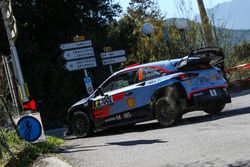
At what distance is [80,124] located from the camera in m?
A: 13.4

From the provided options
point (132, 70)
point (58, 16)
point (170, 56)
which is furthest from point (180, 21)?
point (132, 70)

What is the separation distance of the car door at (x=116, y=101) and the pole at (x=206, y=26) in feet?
34.6

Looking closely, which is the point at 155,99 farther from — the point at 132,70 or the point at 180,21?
the point at 180,21

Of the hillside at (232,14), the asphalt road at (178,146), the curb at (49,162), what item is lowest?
the asphalt road at (178,146)

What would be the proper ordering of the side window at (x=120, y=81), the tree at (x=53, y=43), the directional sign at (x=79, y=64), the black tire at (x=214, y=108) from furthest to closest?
the tree at (x=53, y=43) < the directional sign at (x=79, y=64) < the black tire at (x=214, y=108) < the side window at (x=120, y=81)

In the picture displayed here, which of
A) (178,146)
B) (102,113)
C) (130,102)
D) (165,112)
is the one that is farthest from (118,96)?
(178,146)

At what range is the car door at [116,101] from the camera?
1260cm

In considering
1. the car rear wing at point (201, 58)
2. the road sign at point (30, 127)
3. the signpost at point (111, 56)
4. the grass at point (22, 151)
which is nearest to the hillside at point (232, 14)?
the signpost at point (111, 56)

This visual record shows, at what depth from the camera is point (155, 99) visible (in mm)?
12172

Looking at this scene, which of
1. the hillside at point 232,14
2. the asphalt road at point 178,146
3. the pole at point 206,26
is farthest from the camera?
the hillside at point 232,14

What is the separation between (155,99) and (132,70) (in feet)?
3.40

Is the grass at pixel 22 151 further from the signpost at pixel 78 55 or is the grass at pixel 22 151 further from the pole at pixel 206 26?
the pole at pixel 206 26

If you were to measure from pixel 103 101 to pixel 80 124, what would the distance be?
0.94 m

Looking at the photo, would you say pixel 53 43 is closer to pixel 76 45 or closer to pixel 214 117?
pixel 76 45
